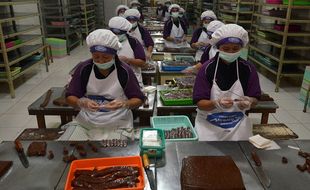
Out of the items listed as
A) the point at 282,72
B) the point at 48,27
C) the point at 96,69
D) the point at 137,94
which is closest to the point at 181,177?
the point at 137,94

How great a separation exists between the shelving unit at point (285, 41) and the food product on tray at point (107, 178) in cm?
438

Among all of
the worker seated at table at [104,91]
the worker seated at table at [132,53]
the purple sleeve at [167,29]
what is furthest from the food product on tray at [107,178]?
the purple sleeve at [167,29]

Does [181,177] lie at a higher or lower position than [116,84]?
→ lower

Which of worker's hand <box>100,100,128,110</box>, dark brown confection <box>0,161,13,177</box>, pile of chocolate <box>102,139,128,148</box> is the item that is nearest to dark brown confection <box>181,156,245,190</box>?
pile of chocolate <box>102,139,128,148</box>

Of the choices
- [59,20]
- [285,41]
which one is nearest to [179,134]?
[285,41]

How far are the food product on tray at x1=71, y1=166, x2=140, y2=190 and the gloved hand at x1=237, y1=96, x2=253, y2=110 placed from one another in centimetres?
109

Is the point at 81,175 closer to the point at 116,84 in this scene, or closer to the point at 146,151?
the point at 146,151

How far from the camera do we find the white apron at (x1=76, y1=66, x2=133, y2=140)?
225 cm

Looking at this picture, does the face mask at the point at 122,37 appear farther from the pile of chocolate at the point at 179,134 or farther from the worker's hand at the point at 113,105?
the pile of chocolate at the point at 179,134

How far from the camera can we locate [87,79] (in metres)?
2.26

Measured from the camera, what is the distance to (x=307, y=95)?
4.13 meters

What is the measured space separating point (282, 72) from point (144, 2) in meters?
11.2

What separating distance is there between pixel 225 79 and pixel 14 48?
4260 millimetres

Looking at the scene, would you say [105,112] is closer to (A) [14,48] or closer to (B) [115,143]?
(B) [115,143]
